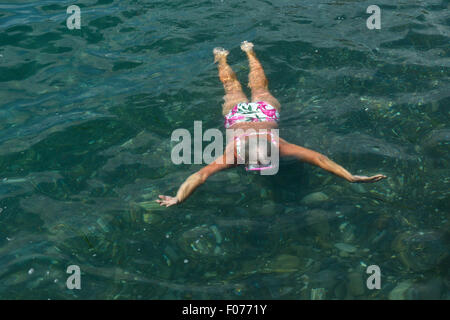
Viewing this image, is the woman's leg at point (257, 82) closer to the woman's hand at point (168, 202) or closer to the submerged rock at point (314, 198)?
the submerged rock at point (314, 198)

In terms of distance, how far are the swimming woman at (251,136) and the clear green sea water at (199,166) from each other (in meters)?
0.24

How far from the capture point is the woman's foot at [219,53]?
9.09 metres

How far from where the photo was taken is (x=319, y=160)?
641 cm

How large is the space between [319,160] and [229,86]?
113 inches

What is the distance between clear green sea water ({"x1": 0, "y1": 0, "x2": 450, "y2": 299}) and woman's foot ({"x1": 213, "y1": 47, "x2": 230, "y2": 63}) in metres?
0.15

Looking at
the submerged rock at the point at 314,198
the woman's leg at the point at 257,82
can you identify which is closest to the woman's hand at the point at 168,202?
the submerged rock at the point at 314,198

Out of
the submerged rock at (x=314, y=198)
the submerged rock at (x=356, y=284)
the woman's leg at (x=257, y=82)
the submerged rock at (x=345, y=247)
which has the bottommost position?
the submerged rock at (x=356, y=284)

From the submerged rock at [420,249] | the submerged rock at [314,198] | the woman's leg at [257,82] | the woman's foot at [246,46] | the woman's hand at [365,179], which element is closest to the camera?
the submerged rock at [420,249]

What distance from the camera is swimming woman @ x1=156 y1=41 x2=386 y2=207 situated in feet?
20.3

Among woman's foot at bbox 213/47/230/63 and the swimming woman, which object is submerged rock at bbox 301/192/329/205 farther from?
woman's foot at bbox 213/47/230/63

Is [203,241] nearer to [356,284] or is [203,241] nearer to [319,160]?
[356,284]

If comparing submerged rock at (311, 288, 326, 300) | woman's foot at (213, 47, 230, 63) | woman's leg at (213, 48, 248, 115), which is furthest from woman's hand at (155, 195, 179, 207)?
woman's foot at (213, 47, 230, 63)

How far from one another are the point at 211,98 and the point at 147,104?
4.23 feet

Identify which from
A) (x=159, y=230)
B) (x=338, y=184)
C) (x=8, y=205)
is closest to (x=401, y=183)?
(x=338, y=184)
